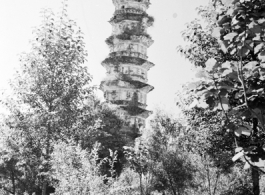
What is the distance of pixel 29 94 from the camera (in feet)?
34.0

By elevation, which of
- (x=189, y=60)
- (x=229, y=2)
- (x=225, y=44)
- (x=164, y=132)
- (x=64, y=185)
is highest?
(x=189, y=60)

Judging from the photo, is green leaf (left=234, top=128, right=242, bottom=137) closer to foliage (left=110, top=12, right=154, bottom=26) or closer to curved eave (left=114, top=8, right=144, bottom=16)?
foliage (left=110, top=12, right=154, bottom=26)

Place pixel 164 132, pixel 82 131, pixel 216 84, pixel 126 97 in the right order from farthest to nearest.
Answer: pixel 126 97, pixel 164 132, pixel 82 131, pixel 216 84

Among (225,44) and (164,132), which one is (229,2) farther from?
(164,132)

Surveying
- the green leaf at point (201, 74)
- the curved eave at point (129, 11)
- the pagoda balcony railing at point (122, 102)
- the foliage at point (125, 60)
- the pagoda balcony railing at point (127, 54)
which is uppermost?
the curved eave at point (129, 11)

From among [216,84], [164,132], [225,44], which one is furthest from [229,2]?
[164,132]

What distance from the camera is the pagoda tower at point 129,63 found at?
133ft

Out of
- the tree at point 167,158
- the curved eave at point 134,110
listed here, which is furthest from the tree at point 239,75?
the curved eave at point 134,110

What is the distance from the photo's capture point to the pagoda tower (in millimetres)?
40500

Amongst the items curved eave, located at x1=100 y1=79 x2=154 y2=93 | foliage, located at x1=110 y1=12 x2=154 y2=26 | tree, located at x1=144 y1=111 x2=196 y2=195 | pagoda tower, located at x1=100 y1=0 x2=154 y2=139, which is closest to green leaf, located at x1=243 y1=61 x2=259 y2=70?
tree, located at x1=144 y1=111 x2=196 y2=195

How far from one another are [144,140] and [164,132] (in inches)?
46.2

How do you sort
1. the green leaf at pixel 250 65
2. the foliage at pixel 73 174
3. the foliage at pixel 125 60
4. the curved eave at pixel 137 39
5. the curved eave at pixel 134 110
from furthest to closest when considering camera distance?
the curved eave at pixel 137 39, the foliage at pixel 125 60, the curved eave at pixel 134 110, the foliage at pixel 73 174, the green leaf at pixel 250 65

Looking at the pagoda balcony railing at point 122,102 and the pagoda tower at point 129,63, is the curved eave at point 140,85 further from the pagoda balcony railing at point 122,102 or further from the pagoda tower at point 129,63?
the pagoda balcony railing at point 122,102

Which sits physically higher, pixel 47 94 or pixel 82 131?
pixel 47 94
